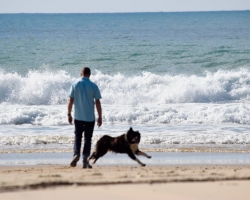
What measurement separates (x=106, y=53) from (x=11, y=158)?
987 inches

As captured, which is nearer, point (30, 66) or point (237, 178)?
point (237, 178)

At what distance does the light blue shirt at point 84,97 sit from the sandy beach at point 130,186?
1580 mm

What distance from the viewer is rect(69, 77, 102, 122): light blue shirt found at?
8.82m

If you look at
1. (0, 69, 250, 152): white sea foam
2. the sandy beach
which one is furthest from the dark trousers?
(0, 69, 250, 152): white sea foam

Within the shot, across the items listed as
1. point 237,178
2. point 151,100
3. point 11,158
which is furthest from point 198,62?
point 237,178

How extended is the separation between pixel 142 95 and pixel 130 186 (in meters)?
14.6

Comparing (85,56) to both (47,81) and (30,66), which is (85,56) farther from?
(47,81)

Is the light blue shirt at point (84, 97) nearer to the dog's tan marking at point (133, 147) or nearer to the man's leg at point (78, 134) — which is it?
the man's leg at point (78, 134)

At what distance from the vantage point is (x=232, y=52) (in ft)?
113

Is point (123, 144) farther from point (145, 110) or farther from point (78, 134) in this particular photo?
point (145, 110)

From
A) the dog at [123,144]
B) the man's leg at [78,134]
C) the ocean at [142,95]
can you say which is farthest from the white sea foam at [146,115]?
the man's leg at [78,134]

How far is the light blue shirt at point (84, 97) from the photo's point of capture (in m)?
8.82

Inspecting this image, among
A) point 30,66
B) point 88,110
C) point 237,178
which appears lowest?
point 237,178

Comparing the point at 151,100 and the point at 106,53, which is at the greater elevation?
the point at 106,53
